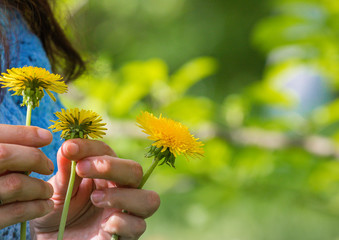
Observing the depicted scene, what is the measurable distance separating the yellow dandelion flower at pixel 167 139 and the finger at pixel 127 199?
6 cm

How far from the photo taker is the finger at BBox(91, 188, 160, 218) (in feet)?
0.99

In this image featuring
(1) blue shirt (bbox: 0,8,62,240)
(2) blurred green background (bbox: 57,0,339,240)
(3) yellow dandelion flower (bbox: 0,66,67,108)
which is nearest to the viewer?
(3) yellow dandelion flower (bbox: 0,66,67,108)

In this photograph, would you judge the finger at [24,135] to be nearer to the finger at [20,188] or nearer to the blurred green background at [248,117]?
the finger at [20,188]

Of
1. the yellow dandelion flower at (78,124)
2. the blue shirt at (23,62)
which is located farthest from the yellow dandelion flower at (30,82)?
the blue shirt at (23,62)

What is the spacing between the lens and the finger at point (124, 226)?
0.31m

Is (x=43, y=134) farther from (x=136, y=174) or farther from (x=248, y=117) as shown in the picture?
(x=248, y=117)

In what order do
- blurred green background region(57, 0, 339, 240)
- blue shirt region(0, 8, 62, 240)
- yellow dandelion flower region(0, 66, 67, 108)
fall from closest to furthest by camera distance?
yellow dandelion flower region(0, 66, 67, 108) < blue shirt region(0, 8, 62, 240) < blurred green background region(57, 0, 339, 240)

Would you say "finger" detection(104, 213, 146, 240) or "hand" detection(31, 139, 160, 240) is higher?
Answer: "hand" detection(31, 139, 160, 240)

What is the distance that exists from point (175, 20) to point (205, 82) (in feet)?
1.47

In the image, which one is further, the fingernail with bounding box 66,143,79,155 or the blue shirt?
the blue shirt

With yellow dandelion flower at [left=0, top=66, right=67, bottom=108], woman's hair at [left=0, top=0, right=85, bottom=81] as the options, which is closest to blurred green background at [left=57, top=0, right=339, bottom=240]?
woman's hair at [left=0, top=0, right=85, bottom=81]

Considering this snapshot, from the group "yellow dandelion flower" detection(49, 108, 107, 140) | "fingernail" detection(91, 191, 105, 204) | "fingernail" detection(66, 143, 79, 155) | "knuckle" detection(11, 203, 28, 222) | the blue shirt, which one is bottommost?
"knuckle" detection(11, 203, 28, 222)

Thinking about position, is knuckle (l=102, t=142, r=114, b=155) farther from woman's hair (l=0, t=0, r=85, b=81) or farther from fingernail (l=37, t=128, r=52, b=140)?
woman's hair (l=0, t=0, r=85, b=81)

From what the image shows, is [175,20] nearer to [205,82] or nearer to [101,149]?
[205,82]
